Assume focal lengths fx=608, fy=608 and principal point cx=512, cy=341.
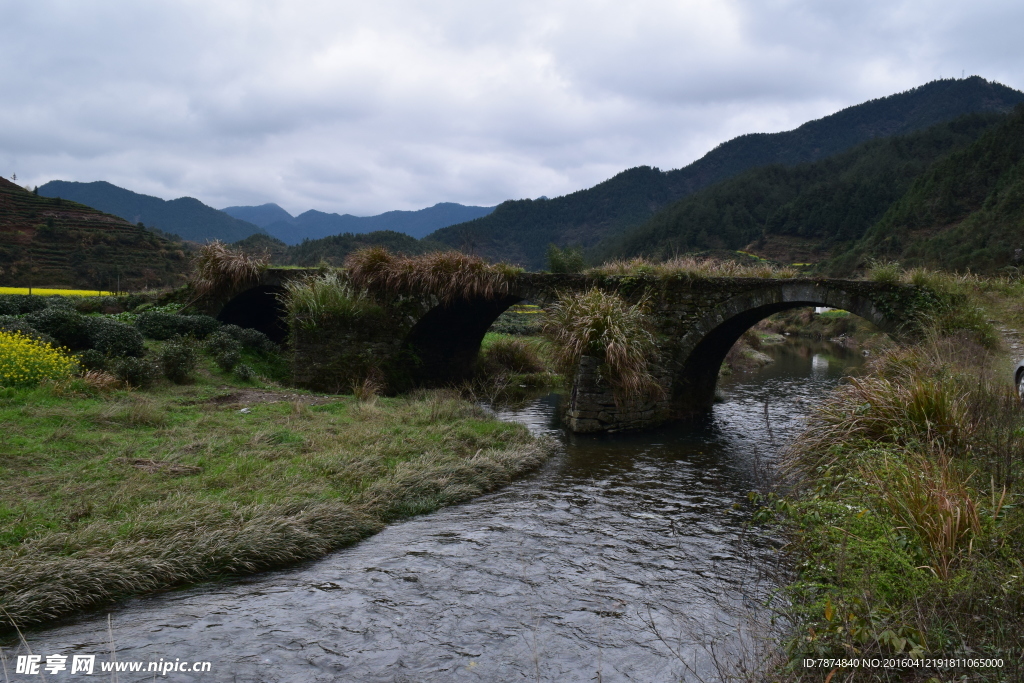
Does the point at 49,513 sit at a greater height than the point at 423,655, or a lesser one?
greater

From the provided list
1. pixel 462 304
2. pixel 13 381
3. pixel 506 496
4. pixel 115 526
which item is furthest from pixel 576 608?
pixel 462 304

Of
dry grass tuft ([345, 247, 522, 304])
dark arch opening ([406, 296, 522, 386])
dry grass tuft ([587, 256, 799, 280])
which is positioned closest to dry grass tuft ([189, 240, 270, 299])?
dry grass tuft ([345, 247, 522, 304])

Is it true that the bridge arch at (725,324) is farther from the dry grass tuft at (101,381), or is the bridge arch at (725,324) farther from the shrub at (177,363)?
the dry grass tuft at (101,381)

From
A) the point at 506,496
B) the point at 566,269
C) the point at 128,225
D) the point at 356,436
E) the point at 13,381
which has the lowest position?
the point at 506,496

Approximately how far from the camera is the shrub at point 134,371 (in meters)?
11.0

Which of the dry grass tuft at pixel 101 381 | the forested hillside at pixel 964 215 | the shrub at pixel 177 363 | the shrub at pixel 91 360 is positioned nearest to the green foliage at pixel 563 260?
the shrub at pixel 177 363

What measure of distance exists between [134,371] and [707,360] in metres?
12.0

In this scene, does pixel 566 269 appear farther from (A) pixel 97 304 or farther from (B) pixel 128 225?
(B) pixel 128 225

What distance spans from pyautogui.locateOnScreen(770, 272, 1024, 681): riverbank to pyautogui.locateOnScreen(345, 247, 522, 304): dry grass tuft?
8.09 meters

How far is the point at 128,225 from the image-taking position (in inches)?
1754

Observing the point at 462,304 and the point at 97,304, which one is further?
the point at 97,304

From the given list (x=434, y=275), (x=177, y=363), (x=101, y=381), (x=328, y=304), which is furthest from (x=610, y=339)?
(x=101, y=381)

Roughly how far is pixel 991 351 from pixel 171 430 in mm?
12251

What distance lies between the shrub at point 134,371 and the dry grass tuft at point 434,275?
517 centimetres
